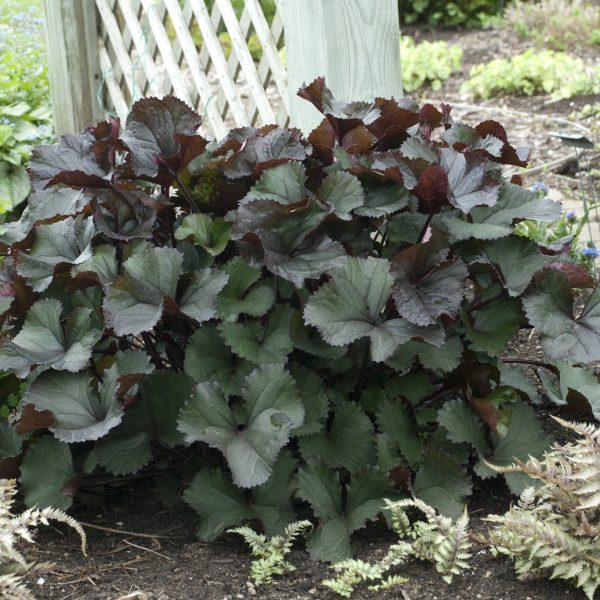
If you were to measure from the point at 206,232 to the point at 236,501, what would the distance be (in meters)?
0.58

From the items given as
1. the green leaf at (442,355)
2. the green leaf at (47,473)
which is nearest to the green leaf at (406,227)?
the green leaf at (442,355)

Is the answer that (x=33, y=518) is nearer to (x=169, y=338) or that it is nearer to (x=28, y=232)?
(x=169, y=338)

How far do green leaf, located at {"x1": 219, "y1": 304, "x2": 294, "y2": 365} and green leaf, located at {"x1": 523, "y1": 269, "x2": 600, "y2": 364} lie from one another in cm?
52

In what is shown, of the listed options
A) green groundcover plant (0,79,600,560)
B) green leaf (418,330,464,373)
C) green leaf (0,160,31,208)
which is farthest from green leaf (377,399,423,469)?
green leaf (0,160,31,208)

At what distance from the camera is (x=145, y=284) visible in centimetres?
181

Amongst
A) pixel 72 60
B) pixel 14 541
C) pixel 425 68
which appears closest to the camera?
pixel 14 541

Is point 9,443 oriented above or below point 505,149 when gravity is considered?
below

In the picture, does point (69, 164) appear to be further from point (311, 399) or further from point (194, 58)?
point (194, 58)

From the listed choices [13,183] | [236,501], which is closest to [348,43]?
[236,501]

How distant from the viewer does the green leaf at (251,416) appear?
1713 mm

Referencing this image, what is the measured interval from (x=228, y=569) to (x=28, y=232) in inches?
33.9

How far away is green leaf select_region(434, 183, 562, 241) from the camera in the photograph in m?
1.91

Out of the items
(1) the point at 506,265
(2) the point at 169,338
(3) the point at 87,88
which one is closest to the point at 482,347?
(1) the point at 506,265

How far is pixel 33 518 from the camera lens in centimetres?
166
